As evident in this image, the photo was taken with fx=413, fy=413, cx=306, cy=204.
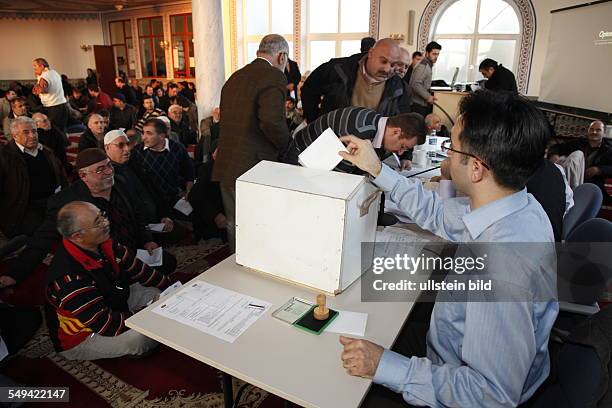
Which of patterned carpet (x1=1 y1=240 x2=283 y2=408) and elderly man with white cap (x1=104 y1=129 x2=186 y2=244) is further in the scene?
elderly man with white cap (x1=104 y1=129 x2=186 y2=244)

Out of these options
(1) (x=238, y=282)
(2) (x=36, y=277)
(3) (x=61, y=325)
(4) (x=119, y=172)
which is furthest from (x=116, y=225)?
(1) (x=238, y=282)

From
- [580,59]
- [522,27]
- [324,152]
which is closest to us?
[324,152]

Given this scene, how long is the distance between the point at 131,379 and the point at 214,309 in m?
1.09

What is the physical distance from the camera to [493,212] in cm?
113

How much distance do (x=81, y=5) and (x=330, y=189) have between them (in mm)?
14945

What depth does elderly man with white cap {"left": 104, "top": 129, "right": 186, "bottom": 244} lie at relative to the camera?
323cm

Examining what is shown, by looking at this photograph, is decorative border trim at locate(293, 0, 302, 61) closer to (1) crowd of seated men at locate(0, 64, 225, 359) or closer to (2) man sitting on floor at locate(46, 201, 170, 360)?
(1) crowd of seated men at locate(0, 64, 225, 359)

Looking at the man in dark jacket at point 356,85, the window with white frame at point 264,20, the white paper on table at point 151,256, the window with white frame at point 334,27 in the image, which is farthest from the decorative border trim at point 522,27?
the white paper on table at point 151,256

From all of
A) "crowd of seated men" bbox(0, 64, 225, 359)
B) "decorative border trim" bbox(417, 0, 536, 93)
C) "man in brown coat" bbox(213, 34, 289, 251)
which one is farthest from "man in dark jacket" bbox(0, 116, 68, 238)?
"decorative border trim" bbox(417, 0, 536, 93)

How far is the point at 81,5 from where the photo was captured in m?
13.0

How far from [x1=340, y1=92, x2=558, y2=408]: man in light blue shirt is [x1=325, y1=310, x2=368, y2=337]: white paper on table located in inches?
6.1

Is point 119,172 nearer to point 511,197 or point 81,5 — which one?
point 511,197

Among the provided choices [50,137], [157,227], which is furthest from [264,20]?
[157,227]

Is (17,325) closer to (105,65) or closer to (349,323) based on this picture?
(349,323)
